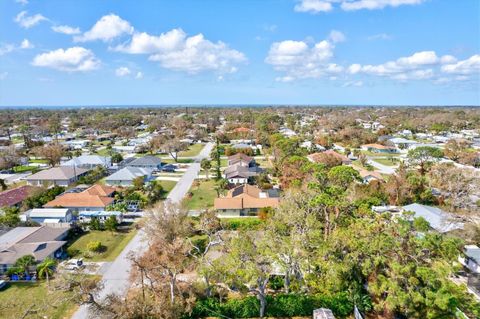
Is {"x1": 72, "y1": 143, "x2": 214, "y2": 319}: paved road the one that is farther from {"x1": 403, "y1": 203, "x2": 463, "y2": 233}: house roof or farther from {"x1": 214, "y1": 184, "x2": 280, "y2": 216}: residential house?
{"x1": 403, "y1": 203, "x2": 463, "y2": 233}: house roof

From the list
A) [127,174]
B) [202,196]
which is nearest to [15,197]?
[127,174]

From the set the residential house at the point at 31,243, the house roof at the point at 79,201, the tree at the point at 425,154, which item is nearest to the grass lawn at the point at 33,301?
the residential house at the point at 31,243

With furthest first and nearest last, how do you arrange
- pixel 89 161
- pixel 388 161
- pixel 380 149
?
pixel 380 149 < pixel 388 161 < pixel 89 161

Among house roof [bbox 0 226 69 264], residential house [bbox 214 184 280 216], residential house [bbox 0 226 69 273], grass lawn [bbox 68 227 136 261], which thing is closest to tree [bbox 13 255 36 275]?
residential house [bbox 0 226 69 273]

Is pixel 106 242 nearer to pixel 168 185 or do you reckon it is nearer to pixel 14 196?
Result: pixel 14 196

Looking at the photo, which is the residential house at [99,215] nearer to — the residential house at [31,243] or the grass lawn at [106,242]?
the grass lawn at [106,242]

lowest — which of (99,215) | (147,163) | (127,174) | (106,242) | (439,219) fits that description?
(106,242)

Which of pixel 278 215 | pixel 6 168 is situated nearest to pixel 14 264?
pixel 278 215
